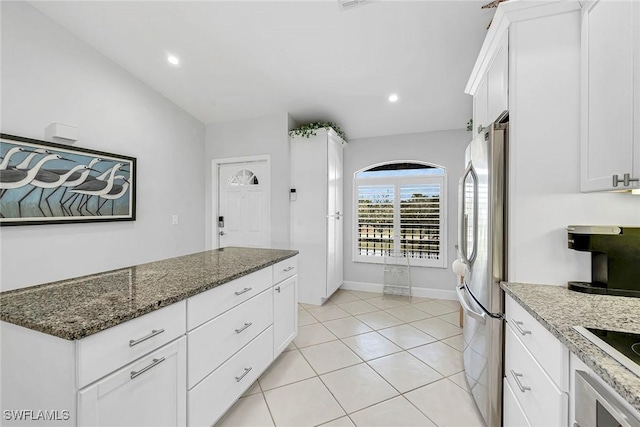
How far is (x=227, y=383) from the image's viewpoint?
1.54 m

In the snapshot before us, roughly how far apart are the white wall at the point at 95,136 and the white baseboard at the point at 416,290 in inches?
95.7

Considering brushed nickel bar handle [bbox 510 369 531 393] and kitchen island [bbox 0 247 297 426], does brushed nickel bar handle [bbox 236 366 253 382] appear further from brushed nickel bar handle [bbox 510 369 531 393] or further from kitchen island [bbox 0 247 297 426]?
brushed nickel bar handle [bbox 510 369 531 393]

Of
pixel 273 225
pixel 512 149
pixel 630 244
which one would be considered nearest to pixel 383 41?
pixel 512 149

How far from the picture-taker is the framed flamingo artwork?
221cm

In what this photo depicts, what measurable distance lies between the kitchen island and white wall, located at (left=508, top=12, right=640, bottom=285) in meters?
1.63

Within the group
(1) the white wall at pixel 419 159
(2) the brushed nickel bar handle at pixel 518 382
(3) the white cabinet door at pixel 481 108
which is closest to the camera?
(2) the brushed nickel bar handle at pixel 518 382

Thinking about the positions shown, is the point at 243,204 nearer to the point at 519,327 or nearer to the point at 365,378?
the point at 365,378

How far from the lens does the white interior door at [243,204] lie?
3.78 metres

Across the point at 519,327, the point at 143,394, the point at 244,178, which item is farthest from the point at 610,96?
the point at 244,178

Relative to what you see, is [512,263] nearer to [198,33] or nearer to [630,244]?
[630,244]

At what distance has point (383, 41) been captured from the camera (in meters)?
2.37

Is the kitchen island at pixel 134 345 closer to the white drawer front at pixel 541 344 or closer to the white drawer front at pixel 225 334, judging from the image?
the white drawer front at pixel 225 334

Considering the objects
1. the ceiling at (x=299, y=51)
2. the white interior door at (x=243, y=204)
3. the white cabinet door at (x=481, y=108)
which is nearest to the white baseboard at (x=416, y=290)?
the white interior door at (x=243, y=204)

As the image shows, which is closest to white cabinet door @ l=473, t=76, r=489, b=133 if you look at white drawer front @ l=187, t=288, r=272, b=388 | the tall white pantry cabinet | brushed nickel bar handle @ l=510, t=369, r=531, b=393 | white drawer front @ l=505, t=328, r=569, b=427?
white drawer front @ l=505, t=328, r=569, b=427
